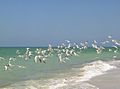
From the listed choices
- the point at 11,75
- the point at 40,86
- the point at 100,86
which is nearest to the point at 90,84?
the point at 100,86

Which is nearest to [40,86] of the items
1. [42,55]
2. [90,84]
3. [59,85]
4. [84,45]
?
[59,85]

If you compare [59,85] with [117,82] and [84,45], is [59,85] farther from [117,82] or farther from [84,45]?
[84,45]

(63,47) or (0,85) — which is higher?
(63,47)

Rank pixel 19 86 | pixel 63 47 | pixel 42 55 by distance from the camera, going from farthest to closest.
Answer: pixel 63 47
pixel 42 55
pixel 19 86

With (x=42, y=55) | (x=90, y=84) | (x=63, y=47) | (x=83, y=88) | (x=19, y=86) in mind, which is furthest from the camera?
(x=63, y=47)

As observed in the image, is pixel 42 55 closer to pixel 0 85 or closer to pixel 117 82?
pixel 0 85

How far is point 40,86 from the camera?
25.1 metres

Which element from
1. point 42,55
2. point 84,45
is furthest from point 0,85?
point 84,45

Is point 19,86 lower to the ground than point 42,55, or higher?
lower

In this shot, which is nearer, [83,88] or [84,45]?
[83,88]

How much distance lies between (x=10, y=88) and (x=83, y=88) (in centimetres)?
477

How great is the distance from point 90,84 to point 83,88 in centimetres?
167

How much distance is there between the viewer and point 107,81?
1000 inches

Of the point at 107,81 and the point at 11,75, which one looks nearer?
the point at 107,81
